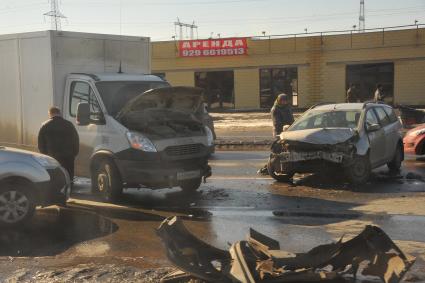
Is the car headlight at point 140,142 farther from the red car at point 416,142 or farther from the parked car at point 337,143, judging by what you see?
the red car at point 416,142

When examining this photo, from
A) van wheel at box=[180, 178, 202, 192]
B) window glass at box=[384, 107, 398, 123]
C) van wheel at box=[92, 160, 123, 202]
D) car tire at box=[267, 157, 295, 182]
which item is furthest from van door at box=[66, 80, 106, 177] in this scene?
window glass at box=[384, 107, 398, 123]

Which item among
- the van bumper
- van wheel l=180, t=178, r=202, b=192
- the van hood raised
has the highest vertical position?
the van hood raised

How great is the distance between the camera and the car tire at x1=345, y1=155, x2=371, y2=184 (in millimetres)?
10273

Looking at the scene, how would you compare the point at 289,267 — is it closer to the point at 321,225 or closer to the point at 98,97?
the point at 321,225

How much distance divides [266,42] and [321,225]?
1183 inches

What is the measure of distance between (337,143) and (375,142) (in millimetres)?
1191

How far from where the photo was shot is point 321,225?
760cm

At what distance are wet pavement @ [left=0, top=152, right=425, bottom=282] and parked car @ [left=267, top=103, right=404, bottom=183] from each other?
396mm

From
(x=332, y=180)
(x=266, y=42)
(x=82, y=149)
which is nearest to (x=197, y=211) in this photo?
(x=82, y=149)

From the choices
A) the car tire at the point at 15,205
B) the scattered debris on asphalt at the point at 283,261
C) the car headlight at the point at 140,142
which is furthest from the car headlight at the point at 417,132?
the car tire at the point at 15,205

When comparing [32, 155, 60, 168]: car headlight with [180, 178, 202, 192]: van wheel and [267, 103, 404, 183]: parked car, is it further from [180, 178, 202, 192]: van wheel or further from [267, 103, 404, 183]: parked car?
[267, 103, 404, 183]: parked car

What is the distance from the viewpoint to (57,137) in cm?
949

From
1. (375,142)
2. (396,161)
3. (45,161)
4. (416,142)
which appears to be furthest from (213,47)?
(45,161)

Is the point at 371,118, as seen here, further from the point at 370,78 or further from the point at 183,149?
the point at 370,78
